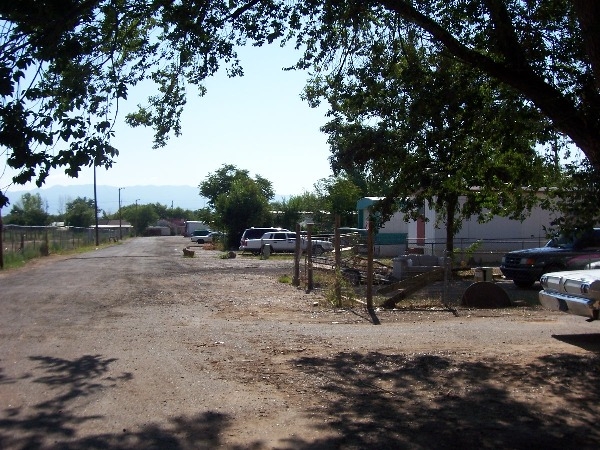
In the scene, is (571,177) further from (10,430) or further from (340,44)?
(10,430)

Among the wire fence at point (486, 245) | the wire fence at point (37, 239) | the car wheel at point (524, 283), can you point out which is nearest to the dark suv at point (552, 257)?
the car wheel at point (524, 283)

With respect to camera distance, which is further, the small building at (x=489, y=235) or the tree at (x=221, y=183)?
the tree at (x=221, y=183)

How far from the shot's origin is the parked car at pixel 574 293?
30.5 ft

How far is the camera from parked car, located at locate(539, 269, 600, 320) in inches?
366

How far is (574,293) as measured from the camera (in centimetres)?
980

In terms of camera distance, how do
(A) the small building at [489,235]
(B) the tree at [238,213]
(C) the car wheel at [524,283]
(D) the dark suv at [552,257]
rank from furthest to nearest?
(B) the tree at [238,213] < (A) the small building at [489,235] < (C) the car wheel at [524,283] < (D) the dark suv at [552,257]

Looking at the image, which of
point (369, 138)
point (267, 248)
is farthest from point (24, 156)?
point (267, 248)

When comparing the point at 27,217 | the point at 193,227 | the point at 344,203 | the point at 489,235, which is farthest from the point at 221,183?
the point at 489,235

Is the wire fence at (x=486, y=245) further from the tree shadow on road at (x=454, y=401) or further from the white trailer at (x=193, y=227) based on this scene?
the white trailer at (x=193, y=227)

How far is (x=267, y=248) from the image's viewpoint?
134ft

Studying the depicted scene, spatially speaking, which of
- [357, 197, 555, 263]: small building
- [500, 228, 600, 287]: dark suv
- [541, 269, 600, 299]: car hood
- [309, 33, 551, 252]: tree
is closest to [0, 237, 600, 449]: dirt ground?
[541, 269, 600, 299]: car hood

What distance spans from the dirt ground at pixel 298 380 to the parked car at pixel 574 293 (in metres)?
0.54

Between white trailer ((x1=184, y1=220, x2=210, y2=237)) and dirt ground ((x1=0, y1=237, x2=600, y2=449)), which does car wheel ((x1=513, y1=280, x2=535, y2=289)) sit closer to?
dirt ground ((x1=0, y1=237, x2=600, y2=449))

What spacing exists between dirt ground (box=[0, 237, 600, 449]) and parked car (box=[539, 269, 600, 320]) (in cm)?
54
